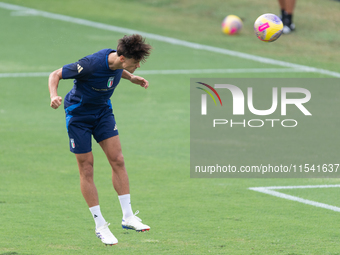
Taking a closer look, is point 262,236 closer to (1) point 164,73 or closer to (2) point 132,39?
(2) point 132,39

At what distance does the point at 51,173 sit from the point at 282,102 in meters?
6.53

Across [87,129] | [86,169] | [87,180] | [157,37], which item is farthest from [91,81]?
[157,37]

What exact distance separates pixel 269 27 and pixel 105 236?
5175 millimetres

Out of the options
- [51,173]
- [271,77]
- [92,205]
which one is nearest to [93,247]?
[92,205]

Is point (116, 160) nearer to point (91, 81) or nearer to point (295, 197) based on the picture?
point (91, 81)

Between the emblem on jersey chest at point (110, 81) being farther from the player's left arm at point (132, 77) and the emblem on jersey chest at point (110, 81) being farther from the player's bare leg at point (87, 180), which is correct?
the player's bare leg at point (87, 180)

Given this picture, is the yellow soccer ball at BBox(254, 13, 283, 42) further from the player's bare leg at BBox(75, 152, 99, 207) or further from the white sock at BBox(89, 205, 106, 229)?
the white sock at BBox(89, 205, 106, 229)

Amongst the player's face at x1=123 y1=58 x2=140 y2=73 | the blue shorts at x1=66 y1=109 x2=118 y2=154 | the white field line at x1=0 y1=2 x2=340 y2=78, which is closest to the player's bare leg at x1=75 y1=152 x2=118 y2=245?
the blue shorts at x1=66 y1=109 x2=118 y2=154

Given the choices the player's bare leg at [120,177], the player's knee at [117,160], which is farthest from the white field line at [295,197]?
the player's knee at [117,160]

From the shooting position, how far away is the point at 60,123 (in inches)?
532

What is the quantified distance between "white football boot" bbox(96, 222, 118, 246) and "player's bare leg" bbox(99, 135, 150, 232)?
0.35 metres

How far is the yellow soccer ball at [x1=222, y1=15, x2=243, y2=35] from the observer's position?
2131 cm

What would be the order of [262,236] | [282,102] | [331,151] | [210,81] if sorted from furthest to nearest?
[210,81] < [282,102] < [331,151] < [262,236]

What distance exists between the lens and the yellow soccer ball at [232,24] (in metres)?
21.3
